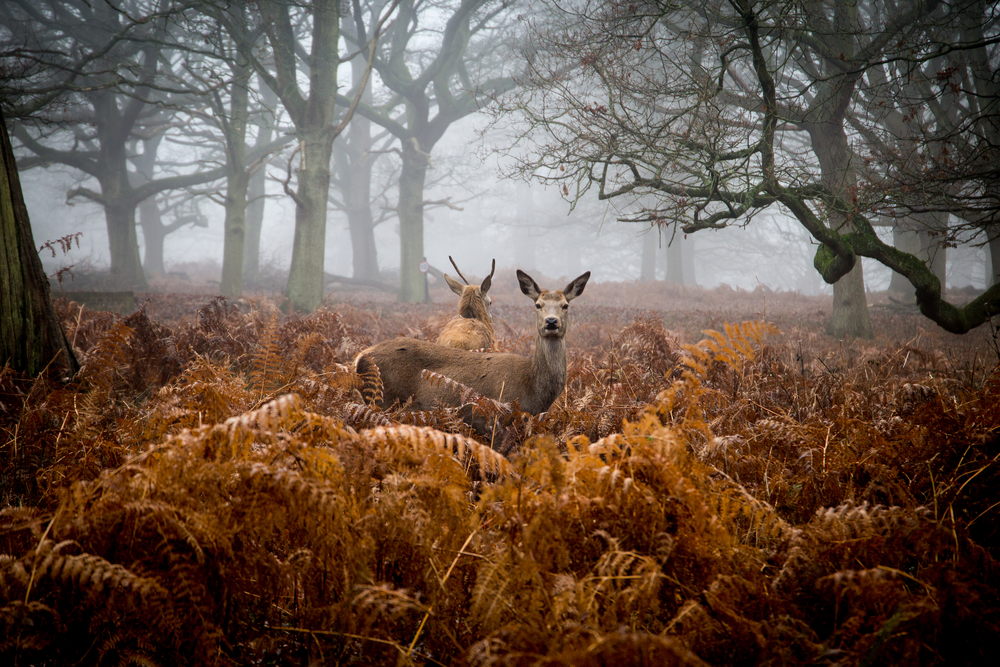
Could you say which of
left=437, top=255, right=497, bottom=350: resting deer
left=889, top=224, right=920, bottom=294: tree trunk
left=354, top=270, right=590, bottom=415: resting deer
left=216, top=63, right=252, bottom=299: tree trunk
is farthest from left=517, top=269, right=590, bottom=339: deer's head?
left=889, top=224, right=920, bottom=294: tree trunk

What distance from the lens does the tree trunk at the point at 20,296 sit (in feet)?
12.6

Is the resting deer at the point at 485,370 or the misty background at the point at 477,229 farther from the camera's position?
the misty background at the point at 477,229

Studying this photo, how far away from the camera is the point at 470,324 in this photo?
23.2ft

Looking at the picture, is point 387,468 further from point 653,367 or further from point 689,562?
point 653,367

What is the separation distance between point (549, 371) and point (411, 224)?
782 inches

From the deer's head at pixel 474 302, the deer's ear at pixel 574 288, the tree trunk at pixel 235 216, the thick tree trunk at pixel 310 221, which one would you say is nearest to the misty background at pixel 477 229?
the tree trunk at pixel 235 216

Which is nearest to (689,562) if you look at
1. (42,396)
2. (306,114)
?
(42,396)

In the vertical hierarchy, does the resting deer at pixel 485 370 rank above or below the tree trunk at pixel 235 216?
below

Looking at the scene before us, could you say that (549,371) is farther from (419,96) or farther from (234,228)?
(419,96)

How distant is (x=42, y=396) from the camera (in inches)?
141

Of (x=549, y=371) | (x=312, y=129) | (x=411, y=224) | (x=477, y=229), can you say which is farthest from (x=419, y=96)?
(x=477, y=229)

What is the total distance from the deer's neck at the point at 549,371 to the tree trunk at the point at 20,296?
407cm

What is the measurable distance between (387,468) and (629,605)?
1.27 metres

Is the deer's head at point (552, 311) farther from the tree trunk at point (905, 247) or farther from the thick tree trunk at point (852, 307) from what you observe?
the tree trunk at point (905, 247)
